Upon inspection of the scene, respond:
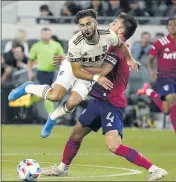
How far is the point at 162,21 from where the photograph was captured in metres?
26.7

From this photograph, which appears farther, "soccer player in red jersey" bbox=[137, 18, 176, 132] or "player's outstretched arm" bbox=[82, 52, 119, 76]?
"soccer player in red jersey" bbox=[137, 18, 176, 132]

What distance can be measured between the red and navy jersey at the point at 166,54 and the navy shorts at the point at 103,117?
22.0 ft

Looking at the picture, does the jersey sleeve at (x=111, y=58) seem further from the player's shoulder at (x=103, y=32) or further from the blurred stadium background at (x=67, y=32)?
the blurred stadium background at (x=67, y=32)

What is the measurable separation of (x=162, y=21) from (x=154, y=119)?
419 centimetres

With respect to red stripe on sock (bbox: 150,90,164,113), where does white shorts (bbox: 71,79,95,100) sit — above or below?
above

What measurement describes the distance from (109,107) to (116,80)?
0.43 m

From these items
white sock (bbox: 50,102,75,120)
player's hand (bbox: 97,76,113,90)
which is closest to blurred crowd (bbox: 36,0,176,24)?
white sock (bbox: 50,102,75,120)

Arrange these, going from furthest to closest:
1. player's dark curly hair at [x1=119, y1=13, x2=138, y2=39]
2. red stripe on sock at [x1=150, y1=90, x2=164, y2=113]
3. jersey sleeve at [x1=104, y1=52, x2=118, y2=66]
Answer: red stripe on sock at [x1=150, y1=90, x2=164, y2=113], player's dark curly hair at [x1=119, y1=13, x2=138, y2=39], jersey sleeve at [x1=104, y1=52, x2=118, y2=66]

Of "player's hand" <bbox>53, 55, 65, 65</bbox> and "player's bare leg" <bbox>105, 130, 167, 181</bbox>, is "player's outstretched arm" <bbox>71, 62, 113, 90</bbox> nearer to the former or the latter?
"player's bare leg" <bbox>105, 130, 167, 181</bbox>

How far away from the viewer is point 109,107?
12258 mm

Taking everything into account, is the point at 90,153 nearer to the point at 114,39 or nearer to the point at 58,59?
the point at 58,59

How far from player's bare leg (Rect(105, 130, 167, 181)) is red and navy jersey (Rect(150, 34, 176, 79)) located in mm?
7172

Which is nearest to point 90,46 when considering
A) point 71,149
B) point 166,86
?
point 71,149

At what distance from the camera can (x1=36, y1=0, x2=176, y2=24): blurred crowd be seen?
26.7 m
